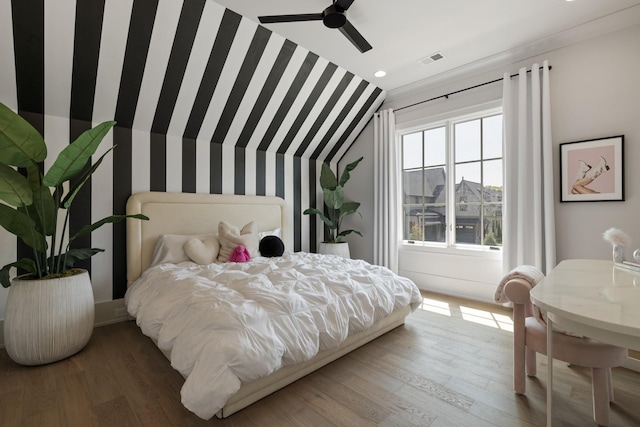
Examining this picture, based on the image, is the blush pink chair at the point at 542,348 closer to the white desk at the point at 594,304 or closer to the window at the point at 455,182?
the white desk at the point at 594,304

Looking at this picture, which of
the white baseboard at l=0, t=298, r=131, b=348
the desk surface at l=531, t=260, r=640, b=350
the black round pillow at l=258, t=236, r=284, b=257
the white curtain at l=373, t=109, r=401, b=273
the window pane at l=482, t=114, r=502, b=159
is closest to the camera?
the desk surface at l=531, t=260, r=640, b=350

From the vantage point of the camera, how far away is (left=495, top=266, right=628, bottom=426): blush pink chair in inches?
57.7

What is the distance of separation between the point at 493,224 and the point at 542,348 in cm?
212

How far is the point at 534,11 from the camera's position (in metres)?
2.51

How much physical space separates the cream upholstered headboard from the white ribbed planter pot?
0.80m

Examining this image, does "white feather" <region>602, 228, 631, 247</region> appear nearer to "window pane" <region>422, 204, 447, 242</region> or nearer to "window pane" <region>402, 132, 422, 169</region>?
"window pane" <region>422, 204, 447, 242</region>

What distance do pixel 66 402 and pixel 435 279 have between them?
3.81 metres

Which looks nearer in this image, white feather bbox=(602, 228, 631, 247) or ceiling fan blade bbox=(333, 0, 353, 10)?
white feather bbox=(602, 228, 631, 247)

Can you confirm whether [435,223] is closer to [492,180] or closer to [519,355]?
[492,180]

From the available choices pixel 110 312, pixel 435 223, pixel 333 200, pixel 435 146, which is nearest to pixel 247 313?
pixel 110 312

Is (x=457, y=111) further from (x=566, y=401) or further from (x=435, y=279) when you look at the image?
(x=566, y=401)

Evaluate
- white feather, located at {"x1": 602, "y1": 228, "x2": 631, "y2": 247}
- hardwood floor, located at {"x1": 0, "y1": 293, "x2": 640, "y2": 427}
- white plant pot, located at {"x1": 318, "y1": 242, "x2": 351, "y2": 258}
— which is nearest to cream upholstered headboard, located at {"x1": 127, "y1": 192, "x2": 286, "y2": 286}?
white plant pot, located at {"x1": 318, "y1": 242, "x2": 351, "y2": 258}

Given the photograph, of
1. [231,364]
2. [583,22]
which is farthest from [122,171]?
[583,22]

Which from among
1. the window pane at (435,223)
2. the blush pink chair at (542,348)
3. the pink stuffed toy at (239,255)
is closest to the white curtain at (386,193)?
the window pane at (435,223)
